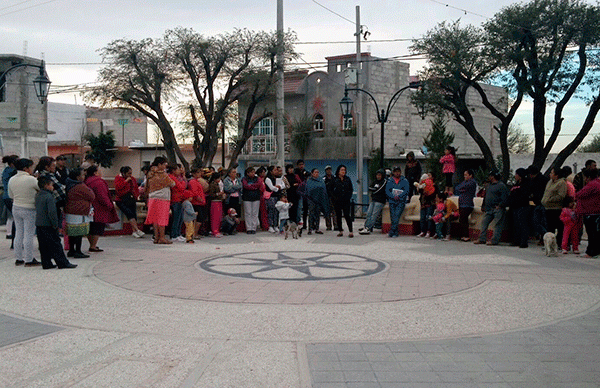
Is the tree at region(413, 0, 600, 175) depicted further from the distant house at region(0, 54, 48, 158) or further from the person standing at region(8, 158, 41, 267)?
the distant house at region(0, 54, 48, 158)

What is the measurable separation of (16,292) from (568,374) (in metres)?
6.94

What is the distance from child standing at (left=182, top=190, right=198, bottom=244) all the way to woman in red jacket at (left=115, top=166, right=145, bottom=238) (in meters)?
1.53

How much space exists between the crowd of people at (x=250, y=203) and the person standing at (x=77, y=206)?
0.02m

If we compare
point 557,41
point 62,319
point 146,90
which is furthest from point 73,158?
point 62,319

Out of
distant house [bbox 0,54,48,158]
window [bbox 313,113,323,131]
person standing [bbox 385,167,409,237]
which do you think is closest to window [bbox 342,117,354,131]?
window [bbox 313,113,323,131]

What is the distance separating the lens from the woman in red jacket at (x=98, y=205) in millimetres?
12367

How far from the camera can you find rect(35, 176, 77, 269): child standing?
32.8 feet

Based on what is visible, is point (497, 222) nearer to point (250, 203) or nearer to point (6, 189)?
point (250, 203)

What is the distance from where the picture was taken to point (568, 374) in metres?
5.30

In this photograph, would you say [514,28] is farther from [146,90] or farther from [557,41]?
[146,90]

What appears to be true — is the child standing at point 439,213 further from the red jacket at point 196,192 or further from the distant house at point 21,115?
the distant house at point 21,115

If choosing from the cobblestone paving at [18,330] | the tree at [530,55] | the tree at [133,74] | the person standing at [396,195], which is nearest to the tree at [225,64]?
the tree at [133,74]

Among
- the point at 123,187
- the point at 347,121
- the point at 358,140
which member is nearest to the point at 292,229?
the point at 123,187

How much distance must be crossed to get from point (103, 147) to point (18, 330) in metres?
48.9
